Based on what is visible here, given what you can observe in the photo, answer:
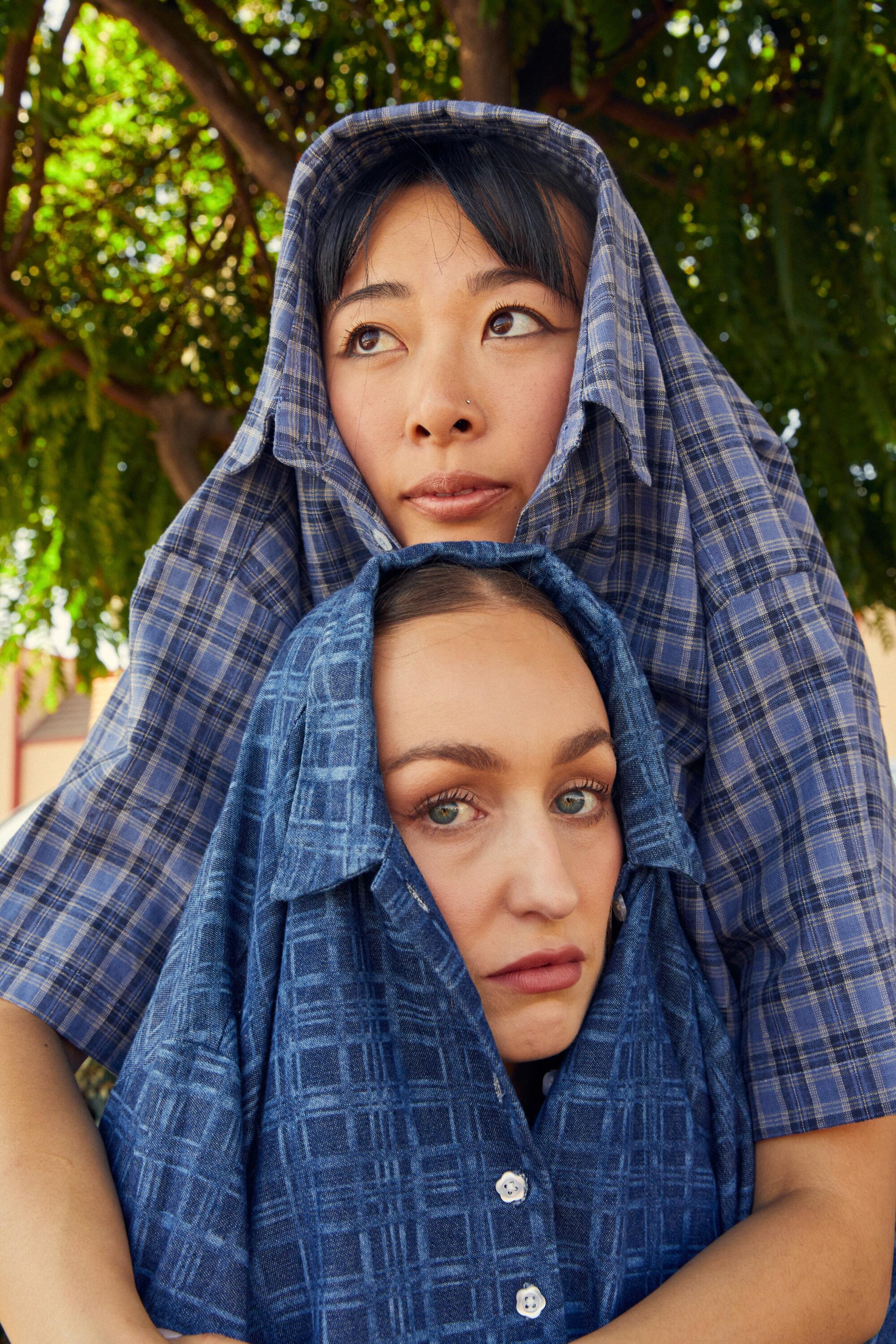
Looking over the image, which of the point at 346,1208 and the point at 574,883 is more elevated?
the point at 574,883

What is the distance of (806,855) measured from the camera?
1344mm

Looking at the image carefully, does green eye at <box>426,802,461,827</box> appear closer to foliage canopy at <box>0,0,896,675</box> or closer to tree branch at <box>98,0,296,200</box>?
foliage canopy at <box>0,0,896,675</box>

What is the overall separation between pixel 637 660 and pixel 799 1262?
0.69 meters

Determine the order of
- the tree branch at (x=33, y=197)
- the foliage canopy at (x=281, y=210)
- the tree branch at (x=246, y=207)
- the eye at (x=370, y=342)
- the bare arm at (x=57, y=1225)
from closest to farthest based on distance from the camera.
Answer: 1. the bare arm at (x=57, y=1225)
2. the eye at (x=370, y=342)
3. the foliage canopy at (x=281, y=210)
4. the tree branch at (x=33, y=197)
5. the tree branch at (x=246, y=207)

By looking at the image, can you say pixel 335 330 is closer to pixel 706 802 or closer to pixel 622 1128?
pixel 706 802

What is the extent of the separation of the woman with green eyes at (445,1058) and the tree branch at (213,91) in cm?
173

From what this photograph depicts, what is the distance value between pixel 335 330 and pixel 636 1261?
1.18m

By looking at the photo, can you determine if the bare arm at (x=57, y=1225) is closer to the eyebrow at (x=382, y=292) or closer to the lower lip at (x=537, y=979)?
the lower lip at (x=537, y=979)

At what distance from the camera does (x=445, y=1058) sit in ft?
3.73

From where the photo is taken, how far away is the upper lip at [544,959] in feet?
3.73

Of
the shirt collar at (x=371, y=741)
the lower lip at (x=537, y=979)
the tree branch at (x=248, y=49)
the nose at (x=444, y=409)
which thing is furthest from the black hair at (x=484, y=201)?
the tree branch at (x=248, y=49)

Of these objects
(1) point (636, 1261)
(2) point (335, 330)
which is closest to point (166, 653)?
(2) point (335, 330)

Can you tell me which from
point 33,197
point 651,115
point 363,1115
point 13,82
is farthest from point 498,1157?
point 33,197

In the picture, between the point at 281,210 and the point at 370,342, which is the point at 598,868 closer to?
the point at 370,342
